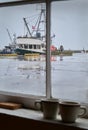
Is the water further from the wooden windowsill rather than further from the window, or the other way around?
the wooden windowsill

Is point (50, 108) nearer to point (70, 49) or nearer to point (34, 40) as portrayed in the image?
point (70, 49)

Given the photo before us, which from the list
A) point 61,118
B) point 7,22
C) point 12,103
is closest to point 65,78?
point 61,118

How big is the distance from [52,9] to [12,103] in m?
0.59

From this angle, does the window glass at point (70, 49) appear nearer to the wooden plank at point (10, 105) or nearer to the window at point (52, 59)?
the window at point (52, 59)

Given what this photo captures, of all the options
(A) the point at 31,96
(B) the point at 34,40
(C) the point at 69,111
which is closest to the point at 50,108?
(C) the point at 69,111

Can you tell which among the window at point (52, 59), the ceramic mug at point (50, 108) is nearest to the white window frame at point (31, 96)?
the window at point (52, 59)

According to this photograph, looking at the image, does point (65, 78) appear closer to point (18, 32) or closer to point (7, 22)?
point (18, 32)

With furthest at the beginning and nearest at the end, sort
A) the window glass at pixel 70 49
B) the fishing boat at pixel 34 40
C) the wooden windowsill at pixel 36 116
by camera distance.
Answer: the fishing boat at pixel 34 40 < the window glass at pixel 70 49 < the wooden windowsill at pixel 36 116

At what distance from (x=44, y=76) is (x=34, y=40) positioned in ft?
0.73

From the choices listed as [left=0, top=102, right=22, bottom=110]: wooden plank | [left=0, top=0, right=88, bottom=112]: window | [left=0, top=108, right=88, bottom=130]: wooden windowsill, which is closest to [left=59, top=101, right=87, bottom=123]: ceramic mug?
[left=0, top=108, right=88, bottom=130]: wooden windowsill

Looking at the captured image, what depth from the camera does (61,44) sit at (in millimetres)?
1388

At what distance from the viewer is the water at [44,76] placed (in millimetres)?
1325

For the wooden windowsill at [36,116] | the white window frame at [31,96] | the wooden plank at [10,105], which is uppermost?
the white window frame at [31,96]

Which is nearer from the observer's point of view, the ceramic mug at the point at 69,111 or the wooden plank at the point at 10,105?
the ceramic mug at the point at 69,111
